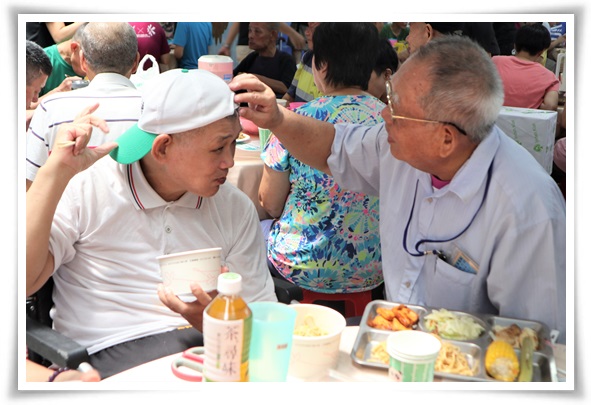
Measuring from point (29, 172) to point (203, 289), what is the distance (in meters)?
1.79

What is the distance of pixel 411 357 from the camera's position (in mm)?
1590

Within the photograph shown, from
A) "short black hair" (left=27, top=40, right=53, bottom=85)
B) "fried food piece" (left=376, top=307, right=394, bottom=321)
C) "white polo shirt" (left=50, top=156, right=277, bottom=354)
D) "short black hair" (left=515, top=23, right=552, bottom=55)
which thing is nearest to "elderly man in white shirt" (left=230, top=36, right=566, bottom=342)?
"fried food piece" (left=376, top=307, right=394, bottom=321)

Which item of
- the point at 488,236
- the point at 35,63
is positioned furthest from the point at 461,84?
the point at 35,63

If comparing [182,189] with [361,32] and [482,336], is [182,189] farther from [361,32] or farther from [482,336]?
[361,32]

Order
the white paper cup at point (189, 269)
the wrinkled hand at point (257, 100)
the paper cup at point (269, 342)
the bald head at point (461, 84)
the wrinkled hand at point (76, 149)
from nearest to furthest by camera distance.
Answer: the paper cup at point (269, 342) < the white paper cup at point (189, 269) < the wrinkled hand at point (76, 149) < the bald head at point (461, 84) < the wrinkled hand at point (257, 100)

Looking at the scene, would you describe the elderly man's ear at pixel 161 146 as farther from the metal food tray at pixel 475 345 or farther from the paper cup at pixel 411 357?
the paper cup at pixel 411 357

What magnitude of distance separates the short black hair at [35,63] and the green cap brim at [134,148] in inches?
73.4

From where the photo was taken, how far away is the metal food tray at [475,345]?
172 cm

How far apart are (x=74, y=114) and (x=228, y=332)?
2.08 metres

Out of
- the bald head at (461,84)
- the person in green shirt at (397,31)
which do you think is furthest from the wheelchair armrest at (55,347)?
the person in green shirt at (397,31)

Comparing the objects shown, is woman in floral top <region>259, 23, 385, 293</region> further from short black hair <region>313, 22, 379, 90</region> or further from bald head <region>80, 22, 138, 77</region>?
bald head <region>80, 22, 138, 77</region>

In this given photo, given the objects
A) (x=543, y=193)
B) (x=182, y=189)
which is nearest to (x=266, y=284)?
(x=182, y=189)

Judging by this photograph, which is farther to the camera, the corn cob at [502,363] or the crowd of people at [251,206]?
the crowd of people at [251,206]

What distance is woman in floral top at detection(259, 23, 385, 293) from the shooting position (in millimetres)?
3176
